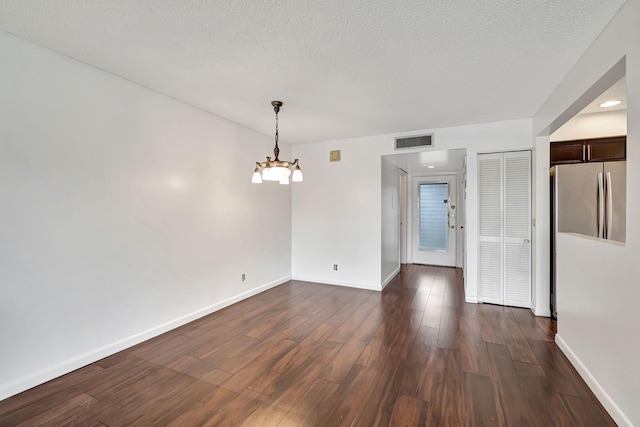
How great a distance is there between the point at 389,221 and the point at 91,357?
174 inches

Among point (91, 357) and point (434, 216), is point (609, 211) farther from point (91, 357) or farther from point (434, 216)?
point (91, 357)

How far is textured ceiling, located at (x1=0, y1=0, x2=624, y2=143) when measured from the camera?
5.72 ft

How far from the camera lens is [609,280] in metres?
1.88

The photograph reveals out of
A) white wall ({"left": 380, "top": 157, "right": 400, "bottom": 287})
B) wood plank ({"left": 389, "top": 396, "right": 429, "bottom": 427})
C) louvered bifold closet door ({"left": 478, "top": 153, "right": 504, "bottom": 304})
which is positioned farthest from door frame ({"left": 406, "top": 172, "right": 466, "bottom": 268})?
wood plank ({"left": 389, "top": 396, "right": 429, "bottom": 427})

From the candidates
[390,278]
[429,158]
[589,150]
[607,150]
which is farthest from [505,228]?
[390,278]

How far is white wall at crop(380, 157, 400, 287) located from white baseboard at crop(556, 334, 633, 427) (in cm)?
249

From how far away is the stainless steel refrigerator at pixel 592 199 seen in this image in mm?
2775

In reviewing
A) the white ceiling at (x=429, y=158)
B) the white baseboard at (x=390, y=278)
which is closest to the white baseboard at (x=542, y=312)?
the white baseboard at (x=390, y=278)

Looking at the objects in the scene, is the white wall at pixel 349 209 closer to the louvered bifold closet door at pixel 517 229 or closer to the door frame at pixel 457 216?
the louvered bifold closet door at pixel 517 229

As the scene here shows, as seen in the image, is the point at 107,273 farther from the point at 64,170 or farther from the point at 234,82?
the point at 234,82

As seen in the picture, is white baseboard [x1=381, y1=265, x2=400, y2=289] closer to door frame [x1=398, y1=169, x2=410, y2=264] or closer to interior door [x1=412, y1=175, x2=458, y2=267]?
door frame [x1=398, y1=169, x2=410, y2=264]

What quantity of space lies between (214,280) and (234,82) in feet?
8.01

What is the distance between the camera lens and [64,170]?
90.4 inches

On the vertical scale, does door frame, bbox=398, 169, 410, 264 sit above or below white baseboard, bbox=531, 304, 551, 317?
above
